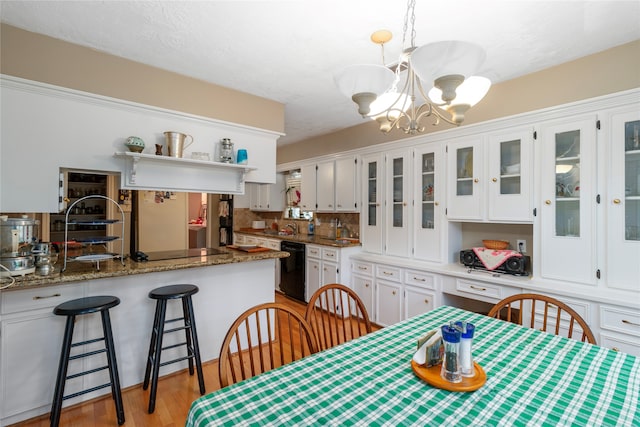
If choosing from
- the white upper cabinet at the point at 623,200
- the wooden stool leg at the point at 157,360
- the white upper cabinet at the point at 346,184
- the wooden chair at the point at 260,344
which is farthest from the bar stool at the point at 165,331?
the white upper cabinet at the point at 623,200

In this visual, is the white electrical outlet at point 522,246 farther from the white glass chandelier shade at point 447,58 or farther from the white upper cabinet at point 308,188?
the white upper cabinet at point 308,188

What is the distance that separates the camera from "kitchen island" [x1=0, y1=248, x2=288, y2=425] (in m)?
1.86

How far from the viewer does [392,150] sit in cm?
352

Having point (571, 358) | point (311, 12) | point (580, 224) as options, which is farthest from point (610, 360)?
point (311, 12)

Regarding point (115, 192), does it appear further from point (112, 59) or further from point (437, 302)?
point (437, 302)

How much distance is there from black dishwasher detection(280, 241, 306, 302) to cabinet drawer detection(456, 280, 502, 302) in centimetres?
212

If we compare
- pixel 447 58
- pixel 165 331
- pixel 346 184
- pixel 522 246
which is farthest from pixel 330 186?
pixel 447 58

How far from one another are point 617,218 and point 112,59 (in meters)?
3.83

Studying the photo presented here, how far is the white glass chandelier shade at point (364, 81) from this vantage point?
130 cm

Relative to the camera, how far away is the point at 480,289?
2.66 meters

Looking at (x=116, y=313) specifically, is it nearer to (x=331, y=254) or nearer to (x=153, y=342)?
(x=153, y=342)

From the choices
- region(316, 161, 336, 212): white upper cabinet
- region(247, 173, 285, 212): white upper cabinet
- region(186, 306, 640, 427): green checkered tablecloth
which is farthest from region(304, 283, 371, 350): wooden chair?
region(247, 173, 285, 212): white upper cabinet

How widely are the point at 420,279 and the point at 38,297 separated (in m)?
3.01

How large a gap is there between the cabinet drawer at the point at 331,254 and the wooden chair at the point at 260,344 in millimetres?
903
